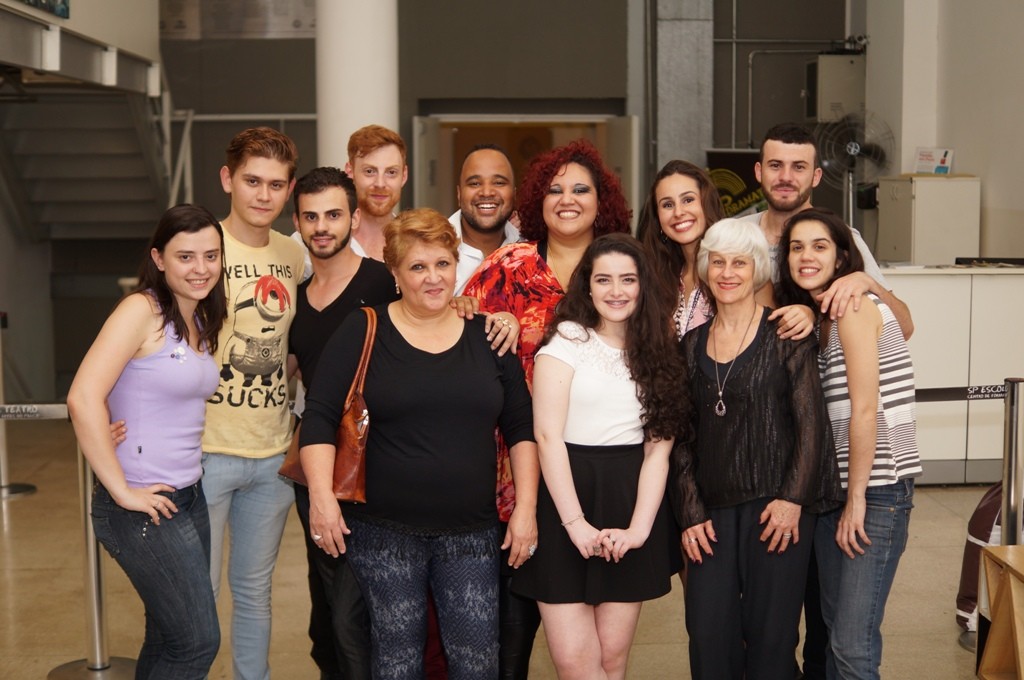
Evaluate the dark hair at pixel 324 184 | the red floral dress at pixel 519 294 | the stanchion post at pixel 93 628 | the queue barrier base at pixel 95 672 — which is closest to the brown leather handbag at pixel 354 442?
the red floral dress at pixel 519 294

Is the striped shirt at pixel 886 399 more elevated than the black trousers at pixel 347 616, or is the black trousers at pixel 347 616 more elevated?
the striped shirt at pixel 886 399

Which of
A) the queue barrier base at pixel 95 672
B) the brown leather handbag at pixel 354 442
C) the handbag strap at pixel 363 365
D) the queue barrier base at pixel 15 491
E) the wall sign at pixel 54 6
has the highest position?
the wall sign at pixel 54 6

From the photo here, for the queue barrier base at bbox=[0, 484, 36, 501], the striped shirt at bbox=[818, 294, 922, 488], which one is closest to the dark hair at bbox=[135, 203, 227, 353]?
the striped shirt at bbox=[818, 294, 922, 488]

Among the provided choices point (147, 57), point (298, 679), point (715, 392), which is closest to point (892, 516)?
point (715, 392)

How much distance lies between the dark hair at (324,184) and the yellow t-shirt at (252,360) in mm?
214

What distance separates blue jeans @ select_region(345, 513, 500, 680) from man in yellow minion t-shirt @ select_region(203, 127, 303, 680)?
434 mm

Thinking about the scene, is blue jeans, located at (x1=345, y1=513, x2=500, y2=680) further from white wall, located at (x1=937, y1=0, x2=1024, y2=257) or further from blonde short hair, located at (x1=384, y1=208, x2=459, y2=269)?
white wall, located at (x1=937, y1=0, x2=1024, y2=257)

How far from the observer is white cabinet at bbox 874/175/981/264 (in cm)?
863

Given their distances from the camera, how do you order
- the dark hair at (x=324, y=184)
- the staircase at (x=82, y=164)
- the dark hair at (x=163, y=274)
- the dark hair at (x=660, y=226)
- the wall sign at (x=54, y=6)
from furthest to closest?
the staircase at (x=82, y=164) < the wall sign at (x=54, y=6) < the dark hair at (x=660, y=226) < the dark hair at (x=324, y=184) < the dark hair at (x=163, y=274)

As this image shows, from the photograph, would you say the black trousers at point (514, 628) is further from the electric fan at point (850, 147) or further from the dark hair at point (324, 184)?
the electric fan at point (850, 147)

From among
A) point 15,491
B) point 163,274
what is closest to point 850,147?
point 15,491

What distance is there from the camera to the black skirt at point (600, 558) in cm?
300

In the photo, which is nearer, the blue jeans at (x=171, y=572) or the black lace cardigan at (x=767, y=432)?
the blue jeans at (x=171, y=572)

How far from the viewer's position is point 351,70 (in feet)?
25.3
